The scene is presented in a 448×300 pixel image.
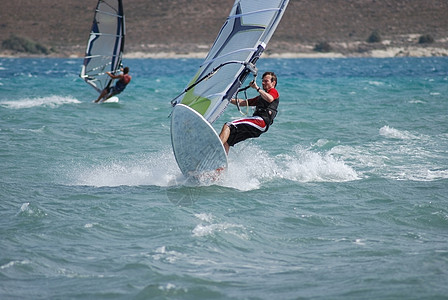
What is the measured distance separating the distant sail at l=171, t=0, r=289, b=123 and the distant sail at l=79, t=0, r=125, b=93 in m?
11.6

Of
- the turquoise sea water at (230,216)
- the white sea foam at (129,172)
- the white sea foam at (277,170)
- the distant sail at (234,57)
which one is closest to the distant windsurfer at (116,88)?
the turquoise sea water at (230,216)

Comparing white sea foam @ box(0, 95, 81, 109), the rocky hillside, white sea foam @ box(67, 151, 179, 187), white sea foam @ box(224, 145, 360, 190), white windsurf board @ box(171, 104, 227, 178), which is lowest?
the rocky hillside

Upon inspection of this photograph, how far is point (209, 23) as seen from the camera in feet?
260

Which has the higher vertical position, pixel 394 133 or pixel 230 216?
pixel 230 216

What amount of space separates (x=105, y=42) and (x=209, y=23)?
59084 millimetres

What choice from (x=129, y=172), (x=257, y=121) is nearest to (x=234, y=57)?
(x=257, y=121)

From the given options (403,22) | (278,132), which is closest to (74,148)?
(278,132)

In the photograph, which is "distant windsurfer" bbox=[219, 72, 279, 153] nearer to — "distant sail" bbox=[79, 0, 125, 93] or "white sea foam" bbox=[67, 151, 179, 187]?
"white sea foam" bbox=[67, 151, 179, 187]

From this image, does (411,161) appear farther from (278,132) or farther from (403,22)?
(403,22)

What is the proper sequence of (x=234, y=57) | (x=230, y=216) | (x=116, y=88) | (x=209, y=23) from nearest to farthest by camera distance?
(x=230, y=216), (x=234, y=57), (x=116, y=88), (x=209, y=23)

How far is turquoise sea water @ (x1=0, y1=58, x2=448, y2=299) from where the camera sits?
580 centimetres

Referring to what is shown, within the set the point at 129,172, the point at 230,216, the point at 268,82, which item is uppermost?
the point at 268,82

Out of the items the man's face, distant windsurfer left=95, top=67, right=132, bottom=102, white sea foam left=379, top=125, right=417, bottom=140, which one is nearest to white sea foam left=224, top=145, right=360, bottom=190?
the man's face

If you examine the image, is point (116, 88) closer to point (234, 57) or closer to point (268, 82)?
point (234, 57)
